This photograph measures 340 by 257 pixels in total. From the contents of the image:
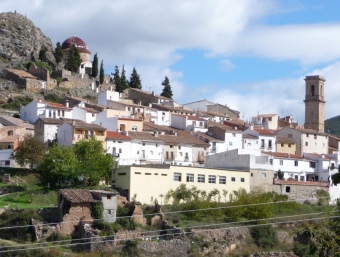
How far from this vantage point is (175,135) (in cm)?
7612

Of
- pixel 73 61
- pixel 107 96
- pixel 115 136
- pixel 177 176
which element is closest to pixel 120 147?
pixel 115 136

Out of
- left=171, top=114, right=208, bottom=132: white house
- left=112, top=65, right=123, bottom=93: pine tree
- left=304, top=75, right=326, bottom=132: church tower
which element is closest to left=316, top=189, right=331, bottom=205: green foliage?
left=171, top=114, right=208, bottom=132: white house

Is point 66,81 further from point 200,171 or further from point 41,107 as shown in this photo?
point 200,171

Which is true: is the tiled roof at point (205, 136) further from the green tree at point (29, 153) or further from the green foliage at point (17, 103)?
the green tree at point (29, 153)

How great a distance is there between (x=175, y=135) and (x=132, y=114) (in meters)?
8.07

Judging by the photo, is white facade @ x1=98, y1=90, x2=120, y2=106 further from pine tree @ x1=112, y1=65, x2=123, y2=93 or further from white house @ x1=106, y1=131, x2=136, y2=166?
white house @ x1=106, y1=131, x2=136, y2=166

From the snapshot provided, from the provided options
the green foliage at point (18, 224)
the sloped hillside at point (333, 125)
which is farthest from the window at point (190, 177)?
the sloped hillside at point (333, 125)

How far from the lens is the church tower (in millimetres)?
101438

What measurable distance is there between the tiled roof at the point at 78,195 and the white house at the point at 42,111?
826 inches

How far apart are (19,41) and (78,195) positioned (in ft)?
166

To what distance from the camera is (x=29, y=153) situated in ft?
207

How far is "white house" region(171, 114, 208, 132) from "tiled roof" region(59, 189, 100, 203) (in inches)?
1129

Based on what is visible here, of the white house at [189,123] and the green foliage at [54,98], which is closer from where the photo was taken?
the white house at [189,123]

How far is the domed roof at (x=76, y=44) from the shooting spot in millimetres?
106169
